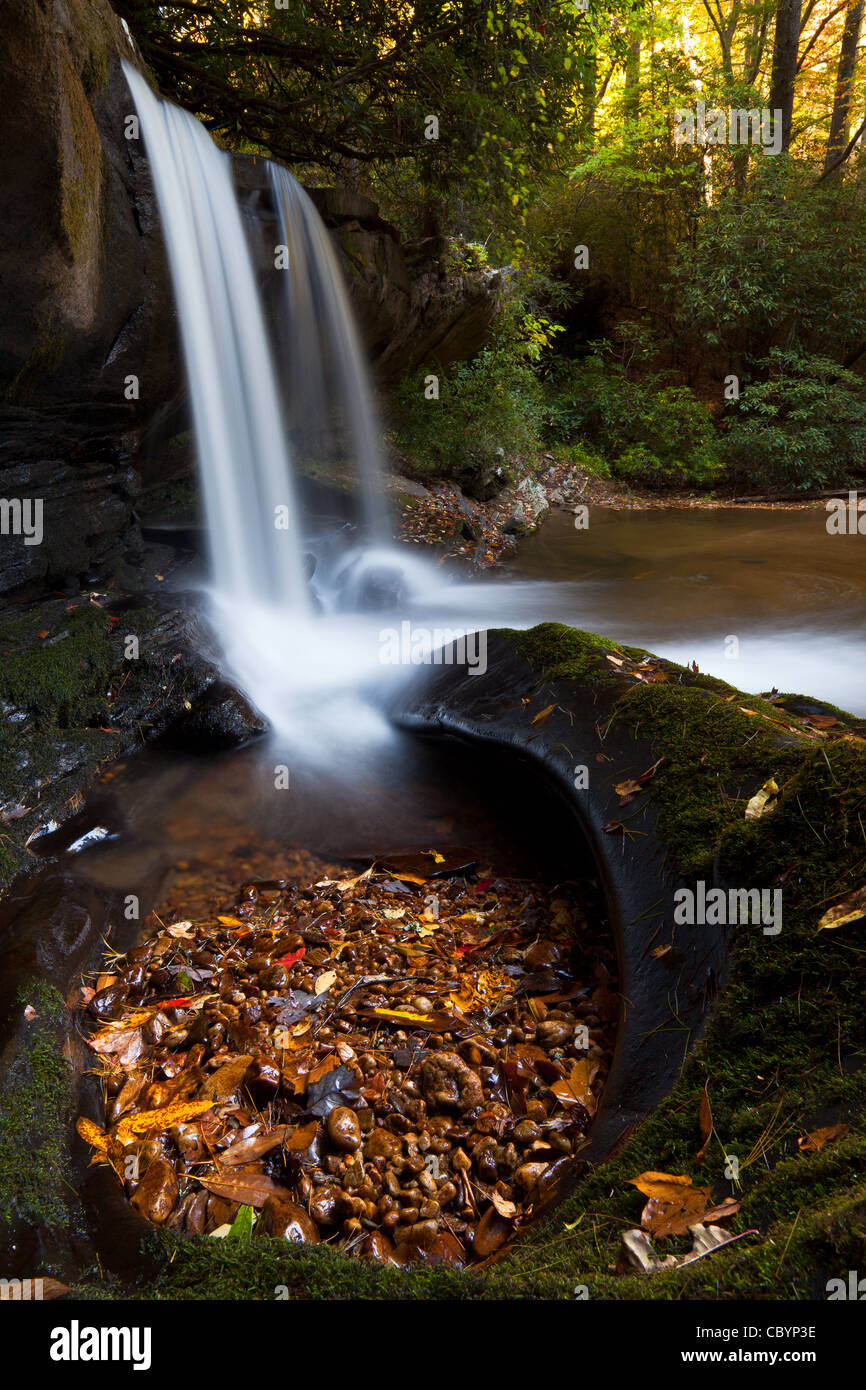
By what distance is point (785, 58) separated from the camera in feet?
51.9

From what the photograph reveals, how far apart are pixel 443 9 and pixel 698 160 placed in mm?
13301

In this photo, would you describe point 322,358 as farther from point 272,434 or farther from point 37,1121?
point 37,1121

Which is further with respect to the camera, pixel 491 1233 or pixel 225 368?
pixel 225 368

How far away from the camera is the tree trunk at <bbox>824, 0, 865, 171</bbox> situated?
16891mm

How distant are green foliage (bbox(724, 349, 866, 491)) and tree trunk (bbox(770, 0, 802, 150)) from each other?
18.0 ft

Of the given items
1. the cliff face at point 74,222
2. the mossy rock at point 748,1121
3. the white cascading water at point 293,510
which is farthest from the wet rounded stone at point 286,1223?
the cliff face at point 74,222

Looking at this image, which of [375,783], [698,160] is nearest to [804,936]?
[375,783]

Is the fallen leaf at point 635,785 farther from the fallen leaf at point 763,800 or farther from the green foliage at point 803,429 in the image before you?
the green foliage at point 803,429

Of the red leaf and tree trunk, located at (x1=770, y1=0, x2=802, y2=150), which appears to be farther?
tree trunk, located at (x1=770, y1=0, x2=802, y2=150)

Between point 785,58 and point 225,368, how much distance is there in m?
16.4

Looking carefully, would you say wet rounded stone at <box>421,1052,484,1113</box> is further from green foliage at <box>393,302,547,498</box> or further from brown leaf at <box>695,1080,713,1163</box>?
green foliage at <box>393,302,547,498</box>

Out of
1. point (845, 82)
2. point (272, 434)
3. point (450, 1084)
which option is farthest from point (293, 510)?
point (845, 82)

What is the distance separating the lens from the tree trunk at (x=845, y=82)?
16891mm

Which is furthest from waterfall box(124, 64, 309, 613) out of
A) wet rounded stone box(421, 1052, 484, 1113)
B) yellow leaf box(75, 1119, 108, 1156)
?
wet rounded stone box(421, 1052, 484, 1113)
